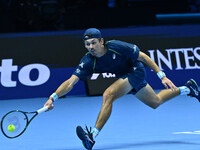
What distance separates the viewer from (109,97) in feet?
24.2

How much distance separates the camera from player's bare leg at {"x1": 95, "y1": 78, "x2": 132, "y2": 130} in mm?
7289

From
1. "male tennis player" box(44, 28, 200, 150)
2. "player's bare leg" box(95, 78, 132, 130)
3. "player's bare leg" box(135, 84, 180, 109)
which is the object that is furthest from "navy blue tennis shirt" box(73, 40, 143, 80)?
"player's bare leg" box(135, 84, 180, 109)

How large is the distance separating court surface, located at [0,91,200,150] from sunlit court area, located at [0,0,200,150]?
0.01 metres

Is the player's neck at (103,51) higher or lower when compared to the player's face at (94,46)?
lower

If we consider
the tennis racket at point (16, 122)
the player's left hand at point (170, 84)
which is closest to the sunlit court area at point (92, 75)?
the tennis racket at point (16, 122)

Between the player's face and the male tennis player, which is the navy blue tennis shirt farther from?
the player's face

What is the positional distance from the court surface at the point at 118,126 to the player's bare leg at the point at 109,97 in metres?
0.45

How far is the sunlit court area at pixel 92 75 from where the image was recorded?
7.82 metres

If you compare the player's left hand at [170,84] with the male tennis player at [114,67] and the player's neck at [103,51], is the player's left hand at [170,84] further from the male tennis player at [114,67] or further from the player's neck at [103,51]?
the player's neck at [103,51]

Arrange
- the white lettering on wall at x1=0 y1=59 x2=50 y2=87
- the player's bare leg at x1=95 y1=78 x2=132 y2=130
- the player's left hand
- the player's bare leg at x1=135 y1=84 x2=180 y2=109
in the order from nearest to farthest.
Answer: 1. the player's bare leg at x1=95 y1=78 x2=132 y2=130
2. the player's left hand
3. the player's bare leg at x1=135 y1=84 x2=180 y2=109
4. the white lettering on wall at x1=0 y1=59 x2=50 y2=87

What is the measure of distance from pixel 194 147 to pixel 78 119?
3200mm

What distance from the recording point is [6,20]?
15.2 metres

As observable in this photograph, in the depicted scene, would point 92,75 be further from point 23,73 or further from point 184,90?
point 184,90

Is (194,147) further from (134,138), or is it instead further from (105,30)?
(105,30)
